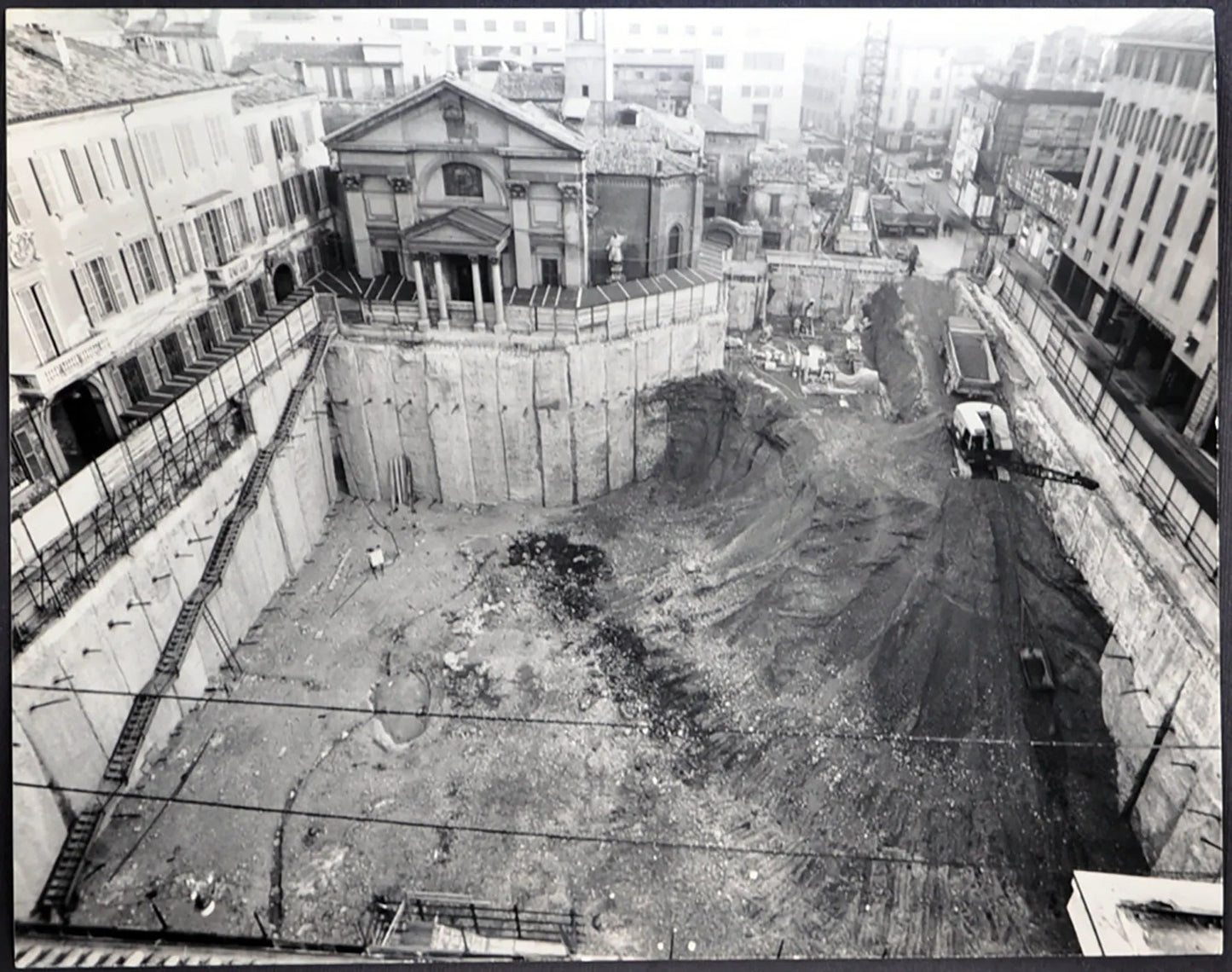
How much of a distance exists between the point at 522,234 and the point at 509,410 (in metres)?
2.64

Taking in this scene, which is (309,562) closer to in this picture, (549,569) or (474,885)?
(549,569)

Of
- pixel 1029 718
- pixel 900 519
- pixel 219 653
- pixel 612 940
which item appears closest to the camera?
pixel 612 940

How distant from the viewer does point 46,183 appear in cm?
565

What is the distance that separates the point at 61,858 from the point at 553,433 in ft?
23.3

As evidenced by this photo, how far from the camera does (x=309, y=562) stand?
387 inches

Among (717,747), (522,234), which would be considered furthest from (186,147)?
(717,747)

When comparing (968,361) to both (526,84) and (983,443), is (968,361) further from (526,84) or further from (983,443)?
(526,84)

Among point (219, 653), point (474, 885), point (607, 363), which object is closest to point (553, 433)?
point (607, 363)

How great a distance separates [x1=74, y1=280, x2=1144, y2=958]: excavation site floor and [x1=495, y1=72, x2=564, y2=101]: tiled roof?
202 inches

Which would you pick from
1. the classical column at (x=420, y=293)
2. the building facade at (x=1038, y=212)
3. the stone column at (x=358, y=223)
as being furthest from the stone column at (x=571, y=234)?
the building facade at (x=1038, y=212)

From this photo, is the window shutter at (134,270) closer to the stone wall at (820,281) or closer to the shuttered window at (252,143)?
the shuttered window at (252,143)

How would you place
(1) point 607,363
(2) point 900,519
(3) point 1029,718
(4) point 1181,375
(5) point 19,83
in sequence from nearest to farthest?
(5) point 19,83
(3) point 1029,718
(4) point 1181,375
(2) point 900,519
(1) point 607,363

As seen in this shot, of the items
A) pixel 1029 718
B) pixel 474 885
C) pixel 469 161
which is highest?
pixel 469 161

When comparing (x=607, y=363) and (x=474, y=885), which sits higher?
(x=607, y=363)
